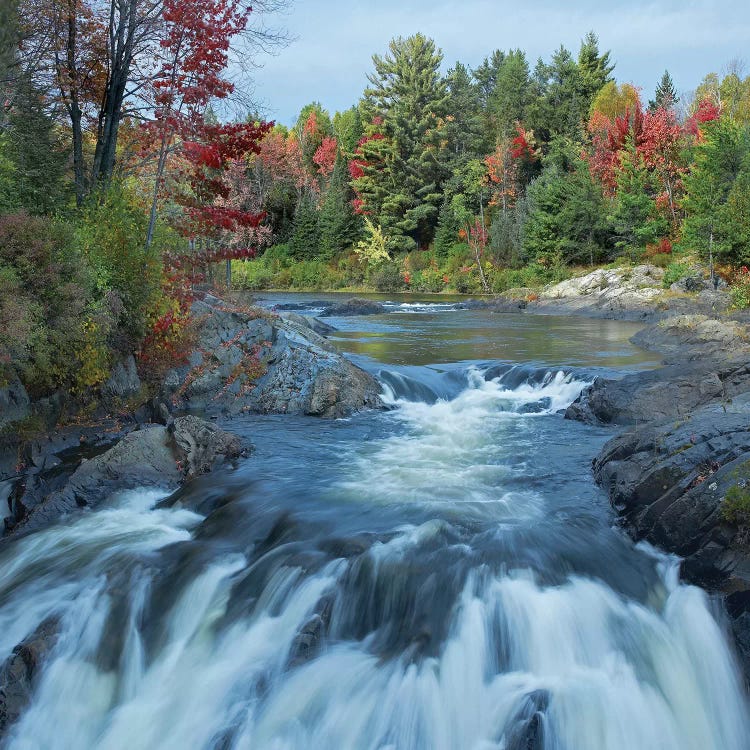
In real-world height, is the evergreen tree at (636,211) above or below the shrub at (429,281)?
above

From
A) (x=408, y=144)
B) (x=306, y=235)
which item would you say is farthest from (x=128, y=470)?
(x=306, y=235)

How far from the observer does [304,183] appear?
2491 inches

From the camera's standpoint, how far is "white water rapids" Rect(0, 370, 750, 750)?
436cm

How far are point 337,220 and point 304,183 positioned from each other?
7.61m

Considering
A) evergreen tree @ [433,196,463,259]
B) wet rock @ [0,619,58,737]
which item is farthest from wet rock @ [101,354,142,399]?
evergreen tree @ [433,196,463,259]

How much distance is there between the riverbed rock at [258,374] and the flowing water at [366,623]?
10.7 ft

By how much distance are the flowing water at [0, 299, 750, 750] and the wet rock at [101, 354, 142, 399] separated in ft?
8.99

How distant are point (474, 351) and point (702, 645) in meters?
13.3

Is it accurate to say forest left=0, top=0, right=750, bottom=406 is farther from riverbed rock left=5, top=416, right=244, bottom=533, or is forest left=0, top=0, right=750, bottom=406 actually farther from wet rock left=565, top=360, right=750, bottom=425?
wet rock left=565, top=360, right=750, bottom=425

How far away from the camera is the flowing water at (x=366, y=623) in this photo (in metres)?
4.38

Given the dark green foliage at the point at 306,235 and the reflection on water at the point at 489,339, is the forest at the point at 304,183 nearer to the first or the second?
the dark green foliage at the point at 306,235

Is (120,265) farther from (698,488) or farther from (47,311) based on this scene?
(698,488)

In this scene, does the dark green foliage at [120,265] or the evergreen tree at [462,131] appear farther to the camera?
the evergreen tree at [462,131]

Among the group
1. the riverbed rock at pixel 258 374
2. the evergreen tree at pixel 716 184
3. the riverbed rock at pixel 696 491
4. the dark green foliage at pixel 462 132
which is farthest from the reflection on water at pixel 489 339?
the dark green foliage at pixel 462 132
